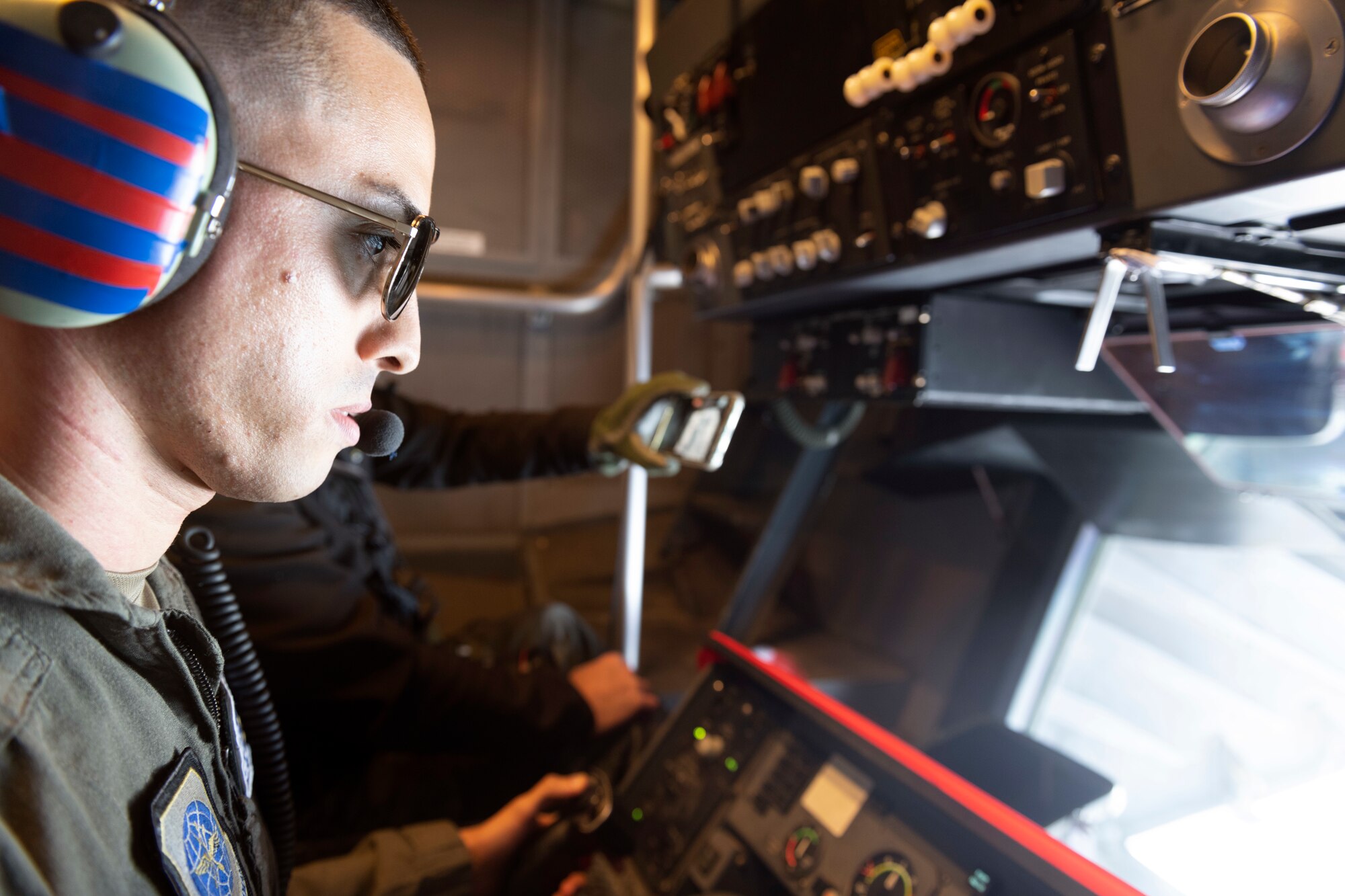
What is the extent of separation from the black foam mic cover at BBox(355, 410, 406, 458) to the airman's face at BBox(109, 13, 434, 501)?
62mm

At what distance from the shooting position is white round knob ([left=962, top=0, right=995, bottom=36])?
30.8 inches

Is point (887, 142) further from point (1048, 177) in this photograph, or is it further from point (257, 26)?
point (257, 26)

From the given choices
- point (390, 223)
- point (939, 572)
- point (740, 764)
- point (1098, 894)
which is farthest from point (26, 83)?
point (939, 572)

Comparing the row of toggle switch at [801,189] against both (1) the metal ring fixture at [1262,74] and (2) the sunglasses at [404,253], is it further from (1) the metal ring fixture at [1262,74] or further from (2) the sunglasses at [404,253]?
(2) the sunglasses at [404,253]

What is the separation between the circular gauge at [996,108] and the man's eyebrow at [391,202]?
2.09 feet

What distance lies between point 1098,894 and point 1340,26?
2.53 ft

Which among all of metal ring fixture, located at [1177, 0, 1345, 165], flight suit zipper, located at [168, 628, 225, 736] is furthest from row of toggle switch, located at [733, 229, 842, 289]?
flight suit zipper, located at [168, 628, 225, 736]

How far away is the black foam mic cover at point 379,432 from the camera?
65cm

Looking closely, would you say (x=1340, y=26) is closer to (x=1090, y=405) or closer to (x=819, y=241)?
(x=819, y=241)

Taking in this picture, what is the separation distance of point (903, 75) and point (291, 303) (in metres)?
0.75

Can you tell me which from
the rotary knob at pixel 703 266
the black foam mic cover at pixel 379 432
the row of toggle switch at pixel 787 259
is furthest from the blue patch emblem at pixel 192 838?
the rotary knob at pixel 703 266

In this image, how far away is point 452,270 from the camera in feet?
8.35

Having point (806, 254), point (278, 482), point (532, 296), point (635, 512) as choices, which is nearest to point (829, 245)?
point (806, 254)

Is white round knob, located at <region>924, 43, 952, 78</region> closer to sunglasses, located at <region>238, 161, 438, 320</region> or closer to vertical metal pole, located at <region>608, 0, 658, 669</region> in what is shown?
sunglasses, located at <region>238, 161, 438, 320</region>
